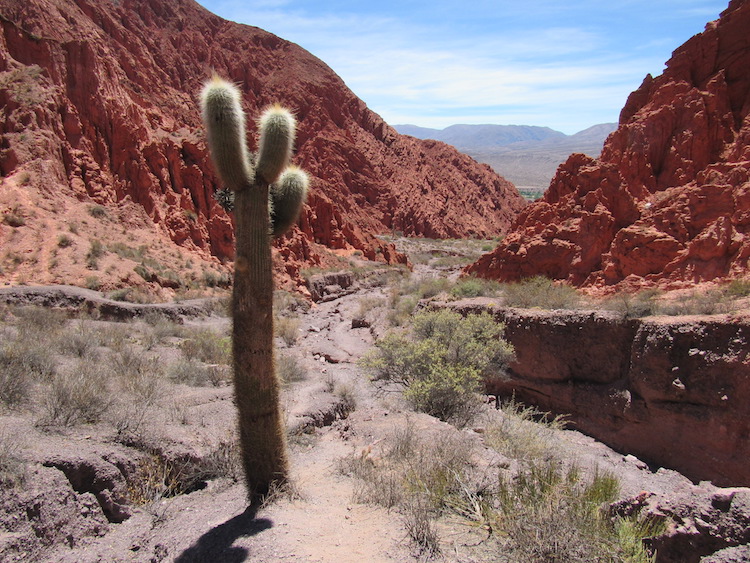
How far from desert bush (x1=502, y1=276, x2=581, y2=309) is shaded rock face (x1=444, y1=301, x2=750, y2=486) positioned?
66cm

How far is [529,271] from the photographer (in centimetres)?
1252

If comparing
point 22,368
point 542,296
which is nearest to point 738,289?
point 542,296

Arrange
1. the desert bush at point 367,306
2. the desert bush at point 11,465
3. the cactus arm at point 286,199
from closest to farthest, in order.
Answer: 1. the desert bush at point 11,465
2. the cactus arm at point 286,199
3. the desert bush at point 367,306

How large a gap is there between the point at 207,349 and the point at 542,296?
276 inches

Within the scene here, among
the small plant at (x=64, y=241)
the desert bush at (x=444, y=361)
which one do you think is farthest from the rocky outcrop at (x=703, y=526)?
the small plant at (x=64, y=241)

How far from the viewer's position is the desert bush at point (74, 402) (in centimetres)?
461

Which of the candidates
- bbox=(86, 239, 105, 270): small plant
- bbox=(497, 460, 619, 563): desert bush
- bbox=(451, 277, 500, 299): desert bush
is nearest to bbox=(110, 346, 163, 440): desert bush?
bbox=(497, 460, 619, 563): desert bush

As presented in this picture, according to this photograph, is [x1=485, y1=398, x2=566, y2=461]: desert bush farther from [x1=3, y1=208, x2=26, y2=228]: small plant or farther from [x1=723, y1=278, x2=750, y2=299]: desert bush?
[x1=3, y1=208, x2=26, y2=228]: small plant

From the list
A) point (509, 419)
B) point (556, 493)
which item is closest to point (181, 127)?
point (509, 419)

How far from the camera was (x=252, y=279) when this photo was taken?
4.06 meters

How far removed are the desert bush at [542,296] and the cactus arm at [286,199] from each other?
6124 millimetres

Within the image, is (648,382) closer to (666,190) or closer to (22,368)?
(666,190)

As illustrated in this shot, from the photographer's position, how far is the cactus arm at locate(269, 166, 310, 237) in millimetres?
4759

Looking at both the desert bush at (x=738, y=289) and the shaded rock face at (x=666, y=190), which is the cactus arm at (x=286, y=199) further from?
the shaded rock face at (x=666, y=190)
